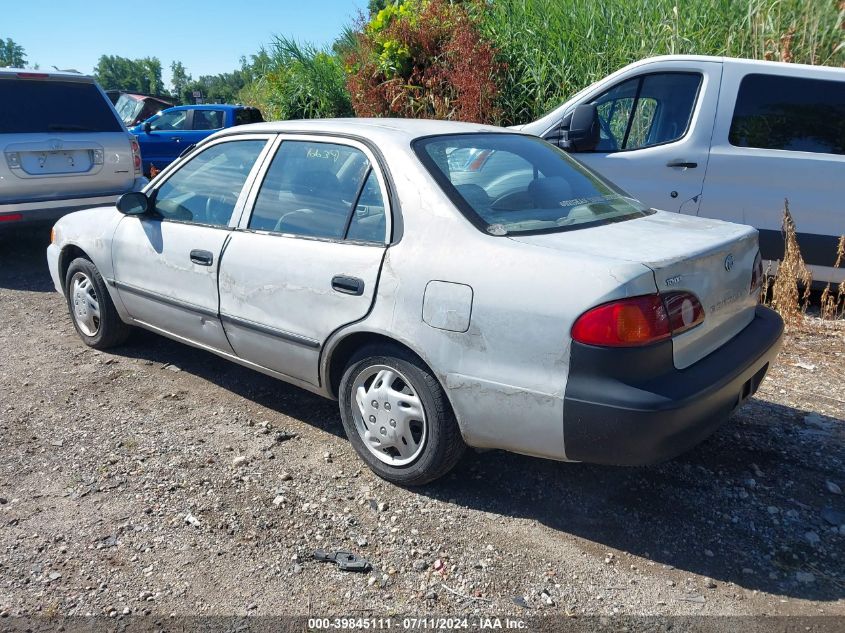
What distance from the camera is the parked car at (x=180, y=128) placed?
44.4ft

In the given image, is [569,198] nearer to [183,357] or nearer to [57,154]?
[183,357]

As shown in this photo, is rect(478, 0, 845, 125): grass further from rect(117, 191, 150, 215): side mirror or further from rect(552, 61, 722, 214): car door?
rect(117, 191, 150, 215): side mirror

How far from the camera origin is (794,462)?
138 inches

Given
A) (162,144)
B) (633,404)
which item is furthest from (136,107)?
(633,404)

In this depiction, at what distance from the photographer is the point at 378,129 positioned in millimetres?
3506

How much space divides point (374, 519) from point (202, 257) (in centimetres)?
174

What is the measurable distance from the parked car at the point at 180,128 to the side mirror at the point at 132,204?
9495mm

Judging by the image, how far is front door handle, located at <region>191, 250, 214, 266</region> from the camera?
3896 mm

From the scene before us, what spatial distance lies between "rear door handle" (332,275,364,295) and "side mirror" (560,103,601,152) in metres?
3.19

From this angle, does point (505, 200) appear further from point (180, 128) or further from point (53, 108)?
point (180, 128)

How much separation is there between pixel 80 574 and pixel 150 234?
215 centimetres

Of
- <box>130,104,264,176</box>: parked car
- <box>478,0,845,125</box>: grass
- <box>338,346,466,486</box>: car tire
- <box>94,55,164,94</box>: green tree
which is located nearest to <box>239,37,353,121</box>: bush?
<box>130,104,264,176</box>: parked car

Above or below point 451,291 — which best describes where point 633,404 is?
below

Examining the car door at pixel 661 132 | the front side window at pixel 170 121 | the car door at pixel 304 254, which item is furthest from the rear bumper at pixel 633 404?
the front side window at pixel 170 121
